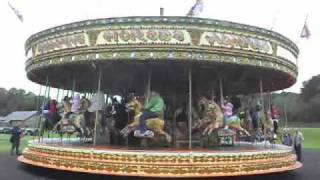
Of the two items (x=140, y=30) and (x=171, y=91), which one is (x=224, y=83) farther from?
(x=140, y=30)

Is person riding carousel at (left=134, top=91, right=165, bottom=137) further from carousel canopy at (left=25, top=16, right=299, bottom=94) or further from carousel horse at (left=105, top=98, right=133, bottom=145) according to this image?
carousel horse at (left=105, top=98, right=133, bottom=145)

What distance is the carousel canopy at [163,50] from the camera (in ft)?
39.6

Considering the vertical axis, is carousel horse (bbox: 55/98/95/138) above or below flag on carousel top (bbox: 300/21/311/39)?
below

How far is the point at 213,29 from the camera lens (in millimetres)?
12297

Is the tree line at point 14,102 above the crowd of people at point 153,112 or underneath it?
above

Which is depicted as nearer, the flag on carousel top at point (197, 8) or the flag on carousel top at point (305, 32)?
the flag on carousel top at point (197, 8)

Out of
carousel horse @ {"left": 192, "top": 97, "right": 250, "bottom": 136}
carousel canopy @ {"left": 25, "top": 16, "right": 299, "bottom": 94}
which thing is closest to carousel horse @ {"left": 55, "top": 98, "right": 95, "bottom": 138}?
carousel canopy @ {"left": 25, "top": 16, "right": 299, "bottom": 94}

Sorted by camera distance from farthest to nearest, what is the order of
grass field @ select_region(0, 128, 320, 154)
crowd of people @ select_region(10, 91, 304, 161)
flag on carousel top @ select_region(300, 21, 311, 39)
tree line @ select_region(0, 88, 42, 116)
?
tree line @ select_region(0, 88, 42, 116)
grass field @ select_region(0, 128, 320, 154)
flag on carousel top @ select_region(300, 21, 311, 39)
crowd of people @ select_region(10, 91, 304, 161)

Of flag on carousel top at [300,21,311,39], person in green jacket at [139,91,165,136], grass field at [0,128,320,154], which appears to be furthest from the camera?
grass field at [0,128,320,154]

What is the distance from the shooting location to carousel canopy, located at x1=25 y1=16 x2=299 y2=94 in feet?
39.6

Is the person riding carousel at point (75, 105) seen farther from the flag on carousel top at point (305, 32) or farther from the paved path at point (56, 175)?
the flag on carousel top at point (305, 32)

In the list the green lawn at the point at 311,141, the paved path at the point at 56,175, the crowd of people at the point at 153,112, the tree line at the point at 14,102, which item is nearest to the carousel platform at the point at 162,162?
the paved path at the point at 56,175

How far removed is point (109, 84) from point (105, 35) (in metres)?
5.32

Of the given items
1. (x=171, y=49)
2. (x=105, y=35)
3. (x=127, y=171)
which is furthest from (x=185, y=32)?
(x=127, y=171)
